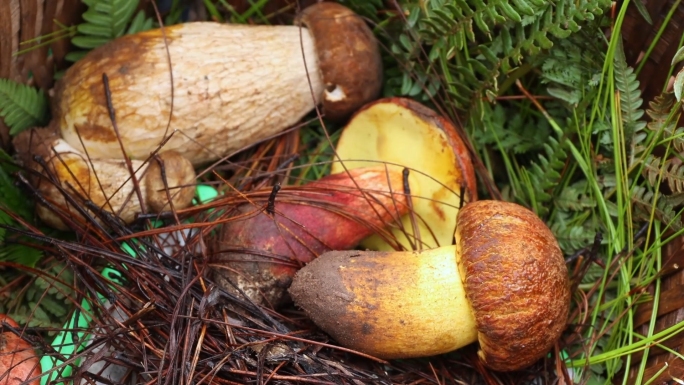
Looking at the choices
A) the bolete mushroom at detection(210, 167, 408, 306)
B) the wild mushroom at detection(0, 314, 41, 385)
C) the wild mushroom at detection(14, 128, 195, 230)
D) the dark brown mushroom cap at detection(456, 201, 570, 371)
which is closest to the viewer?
the dark brown mushroom cap at detection(456, 201, 570, 371)

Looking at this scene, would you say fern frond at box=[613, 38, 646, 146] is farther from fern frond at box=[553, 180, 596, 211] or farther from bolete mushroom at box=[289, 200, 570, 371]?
bolete mushroom at box=[289, 200, 570, 371]

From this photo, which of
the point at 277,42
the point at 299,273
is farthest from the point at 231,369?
the point at 277,42

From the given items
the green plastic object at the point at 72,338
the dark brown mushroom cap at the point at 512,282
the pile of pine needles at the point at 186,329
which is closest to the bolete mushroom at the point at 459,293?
the dark brown mushroom cap at the point at 512,282

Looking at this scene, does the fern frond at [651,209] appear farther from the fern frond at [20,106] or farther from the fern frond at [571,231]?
the fern frond at [20,106]

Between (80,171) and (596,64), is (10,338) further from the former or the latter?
(596,64)

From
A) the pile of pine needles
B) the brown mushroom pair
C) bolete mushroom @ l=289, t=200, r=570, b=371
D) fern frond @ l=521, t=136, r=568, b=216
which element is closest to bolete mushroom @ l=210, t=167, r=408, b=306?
the pile of pine needles

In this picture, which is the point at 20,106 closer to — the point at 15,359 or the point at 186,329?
the point at 15,359
